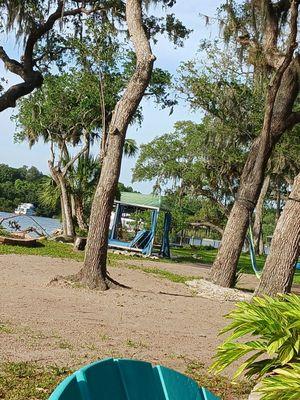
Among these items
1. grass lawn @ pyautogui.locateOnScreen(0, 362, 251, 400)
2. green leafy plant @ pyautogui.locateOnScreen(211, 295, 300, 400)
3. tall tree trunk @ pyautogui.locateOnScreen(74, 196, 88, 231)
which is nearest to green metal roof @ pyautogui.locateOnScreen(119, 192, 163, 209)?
tall tree trunk @ pyautogui.locateOnScreen(74, 196, 88, 231)

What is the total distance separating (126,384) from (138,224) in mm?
25441

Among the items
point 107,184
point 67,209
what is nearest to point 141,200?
point 67,209

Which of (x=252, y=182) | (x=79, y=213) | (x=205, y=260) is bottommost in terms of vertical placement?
(x=205, y=260)

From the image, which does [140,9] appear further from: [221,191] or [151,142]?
[151,142]

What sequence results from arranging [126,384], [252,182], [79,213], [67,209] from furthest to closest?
1. [79,213]
2. [67,209]
3. [252,182]
4. [126,384]

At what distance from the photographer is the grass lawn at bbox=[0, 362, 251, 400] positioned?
13.8 ft

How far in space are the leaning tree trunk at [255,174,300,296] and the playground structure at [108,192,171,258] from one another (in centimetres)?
1242

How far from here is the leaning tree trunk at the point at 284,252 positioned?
33.6ft

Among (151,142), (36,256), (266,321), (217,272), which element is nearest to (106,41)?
(36,256)

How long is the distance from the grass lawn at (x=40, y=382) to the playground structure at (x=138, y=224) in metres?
17.4

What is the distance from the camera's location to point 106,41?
66.8 ft

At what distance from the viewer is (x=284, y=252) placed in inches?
407

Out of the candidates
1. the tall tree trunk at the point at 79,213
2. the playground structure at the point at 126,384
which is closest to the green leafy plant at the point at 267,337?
the playground structure at the point at 126,384

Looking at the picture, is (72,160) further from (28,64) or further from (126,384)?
(126,384)
